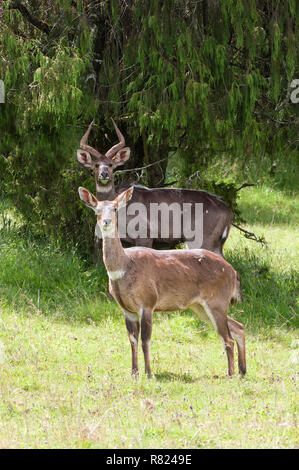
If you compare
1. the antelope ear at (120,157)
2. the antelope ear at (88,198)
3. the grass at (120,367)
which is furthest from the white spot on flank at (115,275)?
the antelope ear at (120,157)

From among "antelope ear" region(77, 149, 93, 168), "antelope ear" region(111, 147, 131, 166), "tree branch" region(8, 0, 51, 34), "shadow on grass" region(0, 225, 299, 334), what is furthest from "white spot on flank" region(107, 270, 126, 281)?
"tree branch" region(8, 0, 51, 34)

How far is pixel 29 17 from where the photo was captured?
1054 cm

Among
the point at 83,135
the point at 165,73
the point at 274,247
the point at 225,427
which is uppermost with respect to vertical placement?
the point at 165,73

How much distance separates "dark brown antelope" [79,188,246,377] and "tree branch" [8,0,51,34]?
3911mm

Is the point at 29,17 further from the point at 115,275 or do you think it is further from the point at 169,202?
the point at 115,275

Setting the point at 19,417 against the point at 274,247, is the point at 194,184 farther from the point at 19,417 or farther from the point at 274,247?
the point at 19,417

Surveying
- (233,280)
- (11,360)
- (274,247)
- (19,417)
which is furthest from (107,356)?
(274,247)

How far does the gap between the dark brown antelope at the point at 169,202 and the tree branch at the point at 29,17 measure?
5.39ft

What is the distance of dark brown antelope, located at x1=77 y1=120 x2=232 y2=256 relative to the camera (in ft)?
33.9

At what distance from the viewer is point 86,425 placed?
583 cm

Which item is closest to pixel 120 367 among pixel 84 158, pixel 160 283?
pixel 160 283

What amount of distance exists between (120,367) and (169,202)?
3.18m

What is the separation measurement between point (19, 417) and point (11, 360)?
1.72 meters

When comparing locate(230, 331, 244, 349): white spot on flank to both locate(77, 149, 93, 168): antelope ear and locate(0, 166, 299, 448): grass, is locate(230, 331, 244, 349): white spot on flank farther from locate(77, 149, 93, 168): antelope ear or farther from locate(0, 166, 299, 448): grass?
locate(77, 149, 93, 168): antelope ear
